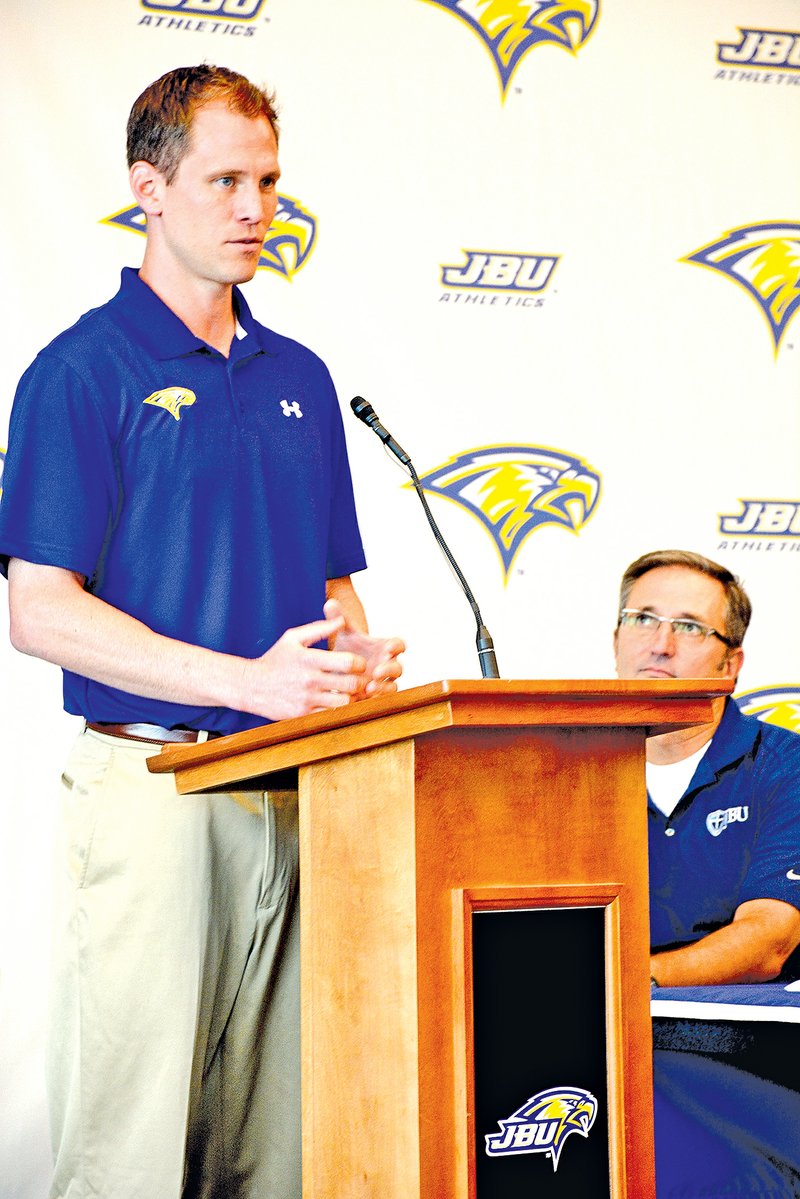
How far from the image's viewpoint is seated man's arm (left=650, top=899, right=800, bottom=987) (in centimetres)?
250

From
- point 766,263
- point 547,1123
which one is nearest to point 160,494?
point 547,1123

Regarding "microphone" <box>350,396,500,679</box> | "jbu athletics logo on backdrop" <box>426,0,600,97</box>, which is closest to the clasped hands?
"microphone" <box>350,396,500,679</box>

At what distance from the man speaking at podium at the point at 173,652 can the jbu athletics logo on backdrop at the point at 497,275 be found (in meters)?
1.39

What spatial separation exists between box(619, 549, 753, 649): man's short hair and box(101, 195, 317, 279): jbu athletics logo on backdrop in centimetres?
99

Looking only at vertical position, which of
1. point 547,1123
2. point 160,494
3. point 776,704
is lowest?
point 547,1123

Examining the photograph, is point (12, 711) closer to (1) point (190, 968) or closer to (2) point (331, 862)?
(1) point (190, 968)

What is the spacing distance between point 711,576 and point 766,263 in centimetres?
82

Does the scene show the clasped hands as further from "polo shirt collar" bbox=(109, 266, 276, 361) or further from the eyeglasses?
the eyeglasses

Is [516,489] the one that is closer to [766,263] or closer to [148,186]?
[766,263]

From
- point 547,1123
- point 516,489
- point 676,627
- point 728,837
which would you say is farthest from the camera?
point 516,489

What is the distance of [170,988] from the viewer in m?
1.58

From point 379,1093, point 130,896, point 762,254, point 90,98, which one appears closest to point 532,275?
point 762,254

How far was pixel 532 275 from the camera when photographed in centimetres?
324

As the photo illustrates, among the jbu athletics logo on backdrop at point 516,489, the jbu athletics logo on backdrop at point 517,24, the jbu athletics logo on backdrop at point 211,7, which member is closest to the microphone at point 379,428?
the jbu athletics logo on backdrop at point 516,489
